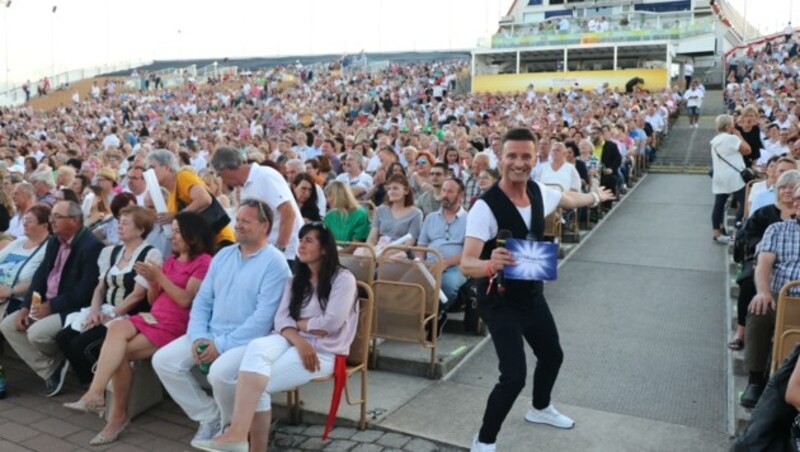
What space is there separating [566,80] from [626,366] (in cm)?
3096

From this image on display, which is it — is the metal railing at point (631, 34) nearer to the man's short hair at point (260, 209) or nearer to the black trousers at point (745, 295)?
the black trousers at point (745, 295)

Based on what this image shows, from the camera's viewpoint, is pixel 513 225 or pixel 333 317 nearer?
pixel 513 225

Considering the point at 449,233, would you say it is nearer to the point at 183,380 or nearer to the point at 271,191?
the point at 271,191

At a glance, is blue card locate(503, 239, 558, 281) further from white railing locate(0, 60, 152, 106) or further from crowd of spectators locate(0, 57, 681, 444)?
white railing locate(0, 60, 152, 106)

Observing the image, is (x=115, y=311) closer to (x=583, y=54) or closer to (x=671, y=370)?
(x=671, y=370)

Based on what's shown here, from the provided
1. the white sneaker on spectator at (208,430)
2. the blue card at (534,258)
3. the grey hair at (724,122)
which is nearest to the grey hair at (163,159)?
the white sneaker on spectator at (208,430)

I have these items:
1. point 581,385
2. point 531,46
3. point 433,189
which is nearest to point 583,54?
point 531,46

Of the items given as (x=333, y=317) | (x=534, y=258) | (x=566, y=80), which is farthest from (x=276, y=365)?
(x=566, y=80)

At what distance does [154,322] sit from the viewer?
4801mm

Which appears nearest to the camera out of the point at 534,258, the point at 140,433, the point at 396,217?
the point at 534,258

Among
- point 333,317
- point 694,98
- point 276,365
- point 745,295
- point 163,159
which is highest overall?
point 694,98

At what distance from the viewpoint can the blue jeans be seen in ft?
19.1

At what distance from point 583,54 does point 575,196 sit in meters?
35.5

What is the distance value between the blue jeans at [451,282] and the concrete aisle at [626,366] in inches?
20.6
